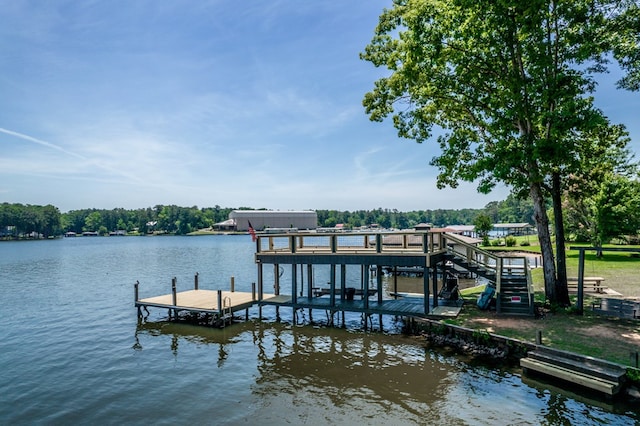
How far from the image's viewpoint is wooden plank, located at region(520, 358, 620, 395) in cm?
988

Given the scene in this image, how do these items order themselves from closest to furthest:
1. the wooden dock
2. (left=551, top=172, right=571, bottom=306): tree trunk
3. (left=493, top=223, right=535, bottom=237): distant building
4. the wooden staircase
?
the wooden staircase < (left=551, top=172, right=571, bottom=306): tree trunk < the wooden dock < (left=493, top=223, right=535, bottom=237): distant building

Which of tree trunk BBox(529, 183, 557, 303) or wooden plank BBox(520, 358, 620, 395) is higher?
tree trunk BBox(529, 183, 557, 303)

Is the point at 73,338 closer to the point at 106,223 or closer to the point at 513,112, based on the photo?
the point at 513,112

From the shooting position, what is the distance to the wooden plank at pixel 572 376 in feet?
32.4

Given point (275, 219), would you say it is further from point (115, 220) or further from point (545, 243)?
point (545, 243)

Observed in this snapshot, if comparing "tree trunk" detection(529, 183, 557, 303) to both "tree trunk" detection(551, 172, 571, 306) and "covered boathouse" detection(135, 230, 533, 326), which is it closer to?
"tree trunk" detection(551, 172, 571, 306)

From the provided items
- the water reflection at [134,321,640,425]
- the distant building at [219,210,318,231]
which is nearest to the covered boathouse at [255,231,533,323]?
the water reflection at [134,321,640,425]

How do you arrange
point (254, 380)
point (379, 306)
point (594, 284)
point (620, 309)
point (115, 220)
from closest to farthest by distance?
point (254, 380) → point (620, 309) → point (379, 306) → point (594, 284) → point (115, 220)

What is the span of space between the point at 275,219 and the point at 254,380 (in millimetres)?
155957

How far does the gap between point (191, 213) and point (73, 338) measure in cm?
17288

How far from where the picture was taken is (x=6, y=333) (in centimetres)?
2069

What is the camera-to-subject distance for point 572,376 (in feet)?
34.8

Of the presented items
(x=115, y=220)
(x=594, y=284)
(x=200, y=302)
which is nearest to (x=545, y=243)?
(x=594, y=284)

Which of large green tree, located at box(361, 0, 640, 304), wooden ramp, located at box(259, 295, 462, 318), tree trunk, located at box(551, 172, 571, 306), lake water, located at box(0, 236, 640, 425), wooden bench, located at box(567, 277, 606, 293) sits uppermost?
large green tree, located at box(361, 0, 640, 304)
